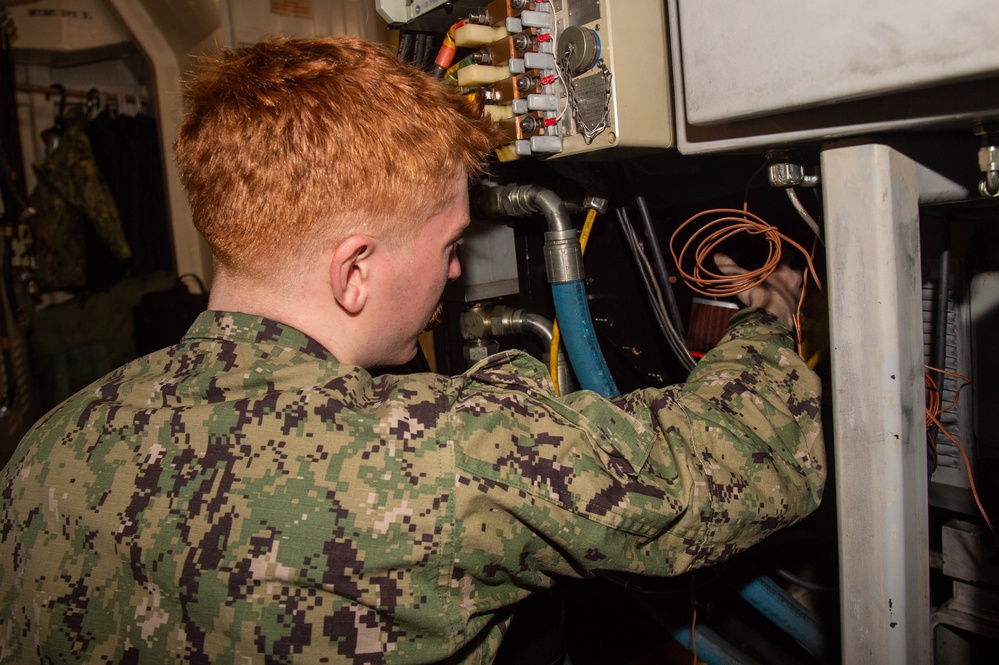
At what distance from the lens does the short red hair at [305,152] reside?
2.64 ft

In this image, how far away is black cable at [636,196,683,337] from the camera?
4.05 ft

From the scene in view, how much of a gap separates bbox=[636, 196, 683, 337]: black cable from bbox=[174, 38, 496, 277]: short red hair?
0.47 m

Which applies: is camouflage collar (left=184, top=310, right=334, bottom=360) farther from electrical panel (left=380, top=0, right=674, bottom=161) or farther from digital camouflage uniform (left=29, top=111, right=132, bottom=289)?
digital camouflage uniform (left=29, top=111, right=132, bottom=289)

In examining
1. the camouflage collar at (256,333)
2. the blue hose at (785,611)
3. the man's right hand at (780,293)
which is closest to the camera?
the camouflage collar at (256,333)

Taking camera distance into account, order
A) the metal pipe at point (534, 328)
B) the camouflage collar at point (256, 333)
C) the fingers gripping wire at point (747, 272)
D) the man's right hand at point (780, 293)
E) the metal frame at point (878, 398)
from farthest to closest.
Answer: the metal pipe at point (534, 328)
the man's right hand at point (780, 293)
the fingers gripping wire at point (747, 272)
the camouflage collar at point (256, 333)
the metal frame at point (878, 398)

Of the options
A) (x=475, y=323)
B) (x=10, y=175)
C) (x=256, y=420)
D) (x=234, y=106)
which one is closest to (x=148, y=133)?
(x=10, y=175)

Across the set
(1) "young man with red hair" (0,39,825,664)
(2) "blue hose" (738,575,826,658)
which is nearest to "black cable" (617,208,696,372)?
(1) "young man with red hair" (0,39,825,664)

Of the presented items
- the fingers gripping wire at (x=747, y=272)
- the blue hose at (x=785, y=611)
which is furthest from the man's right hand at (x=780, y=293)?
the blue hose at (x=785, y=611)

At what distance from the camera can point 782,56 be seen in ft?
2.16

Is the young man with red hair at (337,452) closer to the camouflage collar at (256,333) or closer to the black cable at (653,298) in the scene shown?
the camouflage collar at (256,333)

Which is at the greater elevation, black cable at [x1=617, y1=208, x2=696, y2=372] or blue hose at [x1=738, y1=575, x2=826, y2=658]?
black cable at [x1=617, y1=208, x2=696, y2=372]

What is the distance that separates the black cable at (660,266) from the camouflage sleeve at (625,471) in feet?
1.16

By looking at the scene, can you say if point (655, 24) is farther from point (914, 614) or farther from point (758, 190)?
point (914, 614)

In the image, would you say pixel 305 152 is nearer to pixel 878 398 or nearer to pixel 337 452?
pixel 337 452
